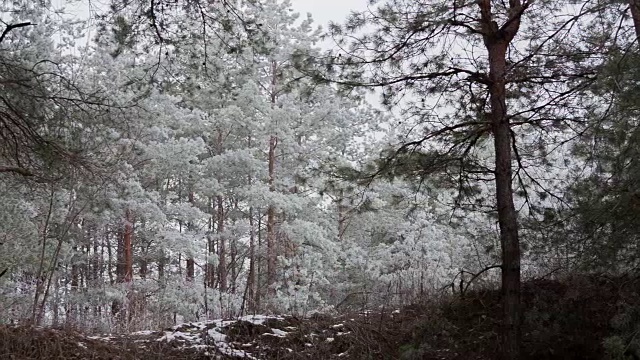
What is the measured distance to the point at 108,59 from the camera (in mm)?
13578

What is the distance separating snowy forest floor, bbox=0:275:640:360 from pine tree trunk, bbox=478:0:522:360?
0.59 ft

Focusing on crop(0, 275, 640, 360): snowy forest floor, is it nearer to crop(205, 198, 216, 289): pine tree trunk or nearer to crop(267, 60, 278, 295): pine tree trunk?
crop(205, 198, 216, 289): pine tree trunk

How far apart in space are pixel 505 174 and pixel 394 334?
6.62 ft

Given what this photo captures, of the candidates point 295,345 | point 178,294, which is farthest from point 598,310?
point 178,294

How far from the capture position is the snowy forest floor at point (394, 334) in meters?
4.48

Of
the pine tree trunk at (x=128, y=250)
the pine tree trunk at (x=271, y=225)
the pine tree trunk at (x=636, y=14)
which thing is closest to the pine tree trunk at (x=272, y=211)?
the pine tree trunk at (x=271, y=225)

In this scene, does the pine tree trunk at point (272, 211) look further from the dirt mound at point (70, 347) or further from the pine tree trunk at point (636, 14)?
the pine tree trunk at point (636, 14)

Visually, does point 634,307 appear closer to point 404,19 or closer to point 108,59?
point 404,19

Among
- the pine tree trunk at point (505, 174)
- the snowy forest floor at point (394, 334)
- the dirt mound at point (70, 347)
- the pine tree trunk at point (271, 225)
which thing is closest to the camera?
the dirt mound at point (70, 347)

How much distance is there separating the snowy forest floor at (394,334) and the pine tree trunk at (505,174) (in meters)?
0.18

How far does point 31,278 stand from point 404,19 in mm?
10371

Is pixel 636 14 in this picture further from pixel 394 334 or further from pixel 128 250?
pixel 128 250

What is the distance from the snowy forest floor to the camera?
14.7 feet

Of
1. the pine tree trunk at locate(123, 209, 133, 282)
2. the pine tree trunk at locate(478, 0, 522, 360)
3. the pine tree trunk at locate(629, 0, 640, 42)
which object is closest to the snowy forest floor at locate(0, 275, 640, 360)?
the pine tree trunk at locate(478, 0, 522, 360)
